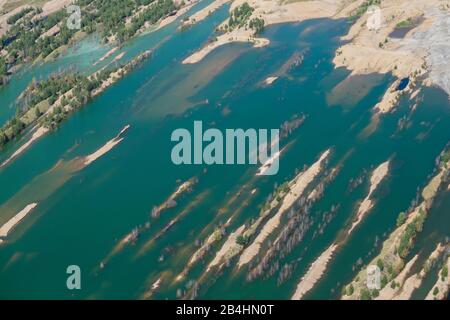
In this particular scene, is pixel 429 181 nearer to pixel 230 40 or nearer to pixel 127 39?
pixel 230 40

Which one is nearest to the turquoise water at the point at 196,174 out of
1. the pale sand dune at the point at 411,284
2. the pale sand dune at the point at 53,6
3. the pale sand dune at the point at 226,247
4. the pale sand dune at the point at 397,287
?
the pale sand dune at the point at 226,247

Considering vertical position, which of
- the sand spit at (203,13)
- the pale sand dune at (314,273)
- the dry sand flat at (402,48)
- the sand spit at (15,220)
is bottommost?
the dry sand flat at (402,48)

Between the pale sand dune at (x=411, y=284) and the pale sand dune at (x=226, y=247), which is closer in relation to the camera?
the pale sand dune at (x=411, y=284)

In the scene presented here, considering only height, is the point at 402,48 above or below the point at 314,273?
below

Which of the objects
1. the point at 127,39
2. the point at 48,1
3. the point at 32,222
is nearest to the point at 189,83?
the point at 127,39

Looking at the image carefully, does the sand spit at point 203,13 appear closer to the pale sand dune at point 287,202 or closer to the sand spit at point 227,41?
the sand spit at point 227,41

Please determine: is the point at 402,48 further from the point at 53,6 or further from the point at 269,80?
the point at 53,6

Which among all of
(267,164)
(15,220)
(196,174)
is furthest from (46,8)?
(267,164)
